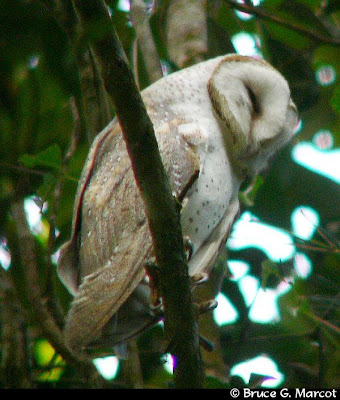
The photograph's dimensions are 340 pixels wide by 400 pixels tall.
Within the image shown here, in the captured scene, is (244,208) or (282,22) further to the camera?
(244,208)

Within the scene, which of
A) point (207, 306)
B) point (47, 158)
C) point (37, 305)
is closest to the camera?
point (207, 306)

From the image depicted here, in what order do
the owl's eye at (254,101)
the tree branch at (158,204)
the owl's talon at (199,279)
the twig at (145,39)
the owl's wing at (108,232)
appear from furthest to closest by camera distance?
the twig at (145,39) < the owl's eye at (254,101) < the owl's talon at (199,279) < the owl's wing at (108,232) < the tree branch at (158,204)

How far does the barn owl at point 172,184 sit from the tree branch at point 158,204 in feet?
0.78

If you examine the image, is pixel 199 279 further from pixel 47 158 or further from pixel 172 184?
pixel 47 158

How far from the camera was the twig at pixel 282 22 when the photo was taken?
2209 millimetres

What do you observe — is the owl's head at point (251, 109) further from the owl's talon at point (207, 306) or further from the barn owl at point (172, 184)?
the owl's talon at point (207, 306)

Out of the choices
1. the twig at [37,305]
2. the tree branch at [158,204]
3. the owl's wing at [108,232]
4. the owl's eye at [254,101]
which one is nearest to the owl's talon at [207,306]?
the owl's wing at [108,232]

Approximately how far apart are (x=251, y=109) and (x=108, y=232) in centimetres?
72

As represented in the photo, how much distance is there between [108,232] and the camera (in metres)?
1.72

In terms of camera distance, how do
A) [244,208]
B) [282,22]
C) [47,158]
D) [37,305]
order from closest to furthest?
[47,158] → [37,305] → [282,22] → [244,208]

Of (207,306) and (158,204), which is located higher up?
(158,204)

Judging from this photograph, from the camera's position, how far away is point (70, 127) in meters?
2.48

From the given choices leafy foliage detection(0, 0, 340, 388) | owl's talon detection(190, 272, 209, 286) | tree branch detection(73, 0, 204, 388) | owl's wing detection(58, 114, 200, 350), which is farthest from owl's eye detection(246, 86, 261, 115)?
tree branch detection(73, 0, 204, 388)

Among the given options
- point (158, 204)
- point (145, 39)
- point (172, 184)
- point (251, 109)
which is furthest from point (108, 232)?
point (145, 39)
